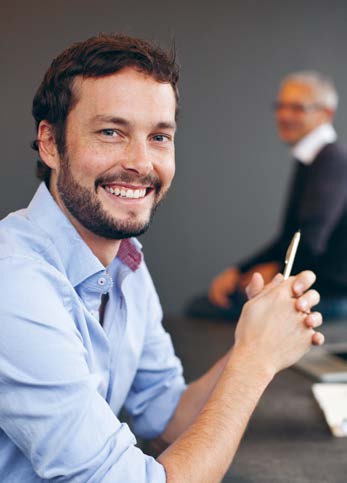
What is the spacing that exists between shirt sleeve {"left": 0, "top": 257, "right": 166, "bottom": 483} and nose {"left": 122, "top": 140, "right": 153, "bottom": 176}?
1.04 feet

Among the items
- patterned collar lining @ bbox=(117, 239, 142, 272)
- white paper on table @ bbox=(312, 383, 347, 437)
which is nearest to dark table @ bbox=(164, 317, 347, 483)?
white paper on table @ bbox=(312, 383, 347, 437)

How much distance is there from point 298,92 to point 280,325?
8.46 feet

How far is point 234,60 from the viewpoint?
173 inches

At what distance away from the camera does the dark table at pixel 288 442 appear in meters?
1.24

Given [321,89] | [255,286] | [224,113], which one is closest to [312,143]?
[321,89]

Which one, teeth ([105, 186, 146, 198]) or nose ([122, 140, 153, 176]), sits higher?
nose ([122, 140, 153, 176])

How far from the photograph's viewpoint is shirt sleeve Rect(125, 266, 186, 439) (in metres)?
1.52

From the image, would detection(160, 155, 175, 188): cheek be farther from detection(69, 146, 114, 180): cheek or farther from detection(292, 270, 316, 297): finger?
detection(292, 270, 316, 297): finger

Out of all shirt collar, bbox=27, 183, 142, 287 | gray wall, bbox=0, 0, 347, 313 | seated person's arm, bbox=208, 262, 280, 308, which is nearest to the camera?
shirt collar, bbox=27, 183, 142, 287

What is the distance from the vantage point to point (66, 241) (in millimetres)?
1226

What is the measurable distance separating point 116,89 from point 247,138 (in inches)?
133

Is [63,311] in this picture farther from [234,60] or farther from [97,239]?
[234,60]

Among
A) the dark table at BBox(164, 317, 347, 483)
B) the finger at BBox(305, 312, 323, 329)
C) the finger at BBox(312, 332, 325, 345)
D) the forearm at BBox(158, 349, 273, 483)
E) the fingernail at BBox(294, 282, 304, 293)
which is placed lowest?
the dark table at BBox(164, 317, 347, 483)

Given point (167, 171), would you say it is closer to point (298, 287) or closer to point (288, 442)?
point (298, 287)
